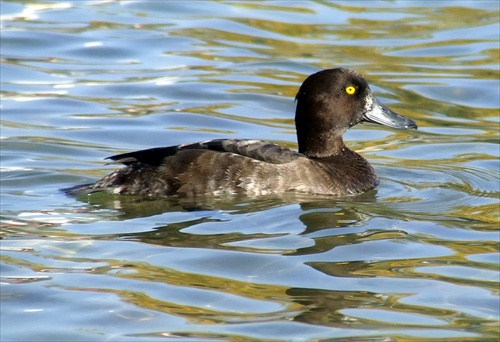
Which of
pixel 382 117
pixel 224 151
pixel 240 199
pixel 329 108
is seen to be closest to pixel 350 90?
pixel 329 108

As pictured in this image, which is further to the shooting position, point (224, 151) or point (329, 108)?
point (329, 108)

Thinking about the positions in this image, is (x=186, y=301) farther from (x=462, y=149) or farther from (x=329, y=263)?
(x=462, y=149)

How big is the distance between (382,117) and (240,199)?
166 centimetres

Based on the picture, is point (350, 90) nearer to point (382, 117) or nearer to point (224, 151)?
point (382, 117)

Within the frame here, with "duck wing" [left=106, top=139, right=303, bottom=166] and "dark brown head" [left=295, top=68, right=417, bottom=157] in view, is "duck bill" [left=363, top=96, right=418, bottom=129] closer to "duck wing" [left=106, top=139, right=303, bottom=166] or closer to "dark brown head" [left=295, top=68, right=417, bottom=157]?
"dark brown head" [left=295, top=68, right=417, bottom=157]

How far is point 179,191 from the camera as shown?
8.59m

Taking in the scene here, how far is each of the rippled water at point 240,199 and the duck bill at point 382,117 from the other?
382 mm

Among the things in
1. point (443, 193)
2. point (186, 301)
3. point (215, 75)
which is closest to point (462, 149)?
point (443, 193)

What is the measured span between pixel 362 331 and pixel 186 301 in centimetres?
100

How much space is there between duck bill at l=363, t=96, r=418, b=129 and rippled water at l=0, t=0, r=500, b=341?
38cm

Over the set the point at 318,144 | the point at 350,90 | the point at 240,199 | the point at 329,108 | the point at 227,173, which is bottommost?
the point at 240,199

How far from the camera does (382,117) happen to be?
9586 millimetres

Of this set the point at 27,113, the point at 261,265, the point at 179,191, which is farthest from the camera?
the point at 27,113

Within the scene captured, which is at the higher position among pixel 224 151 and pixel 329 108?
pixel 329 108
